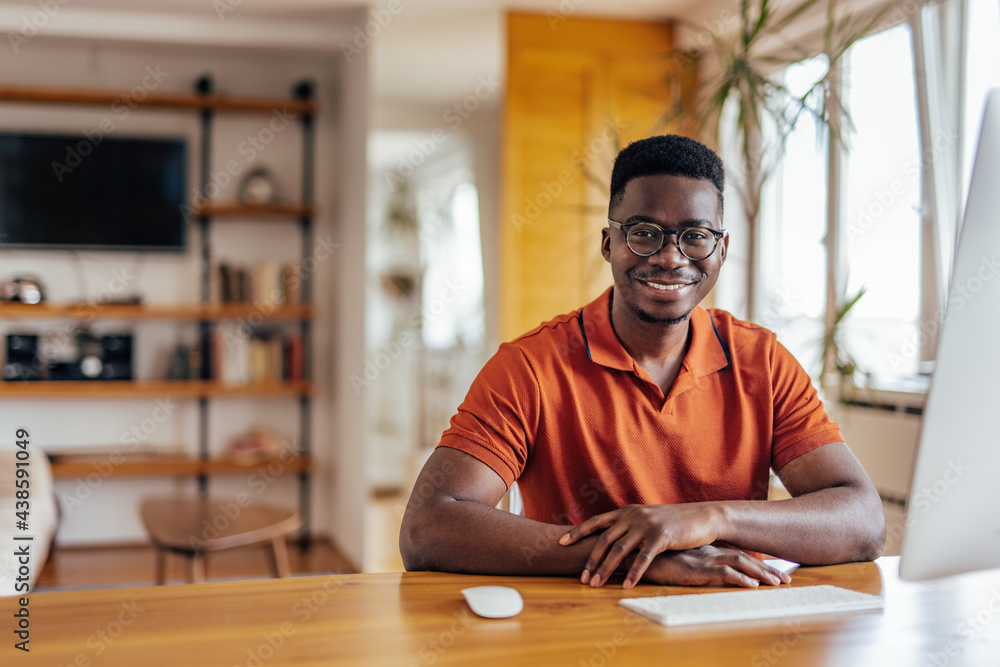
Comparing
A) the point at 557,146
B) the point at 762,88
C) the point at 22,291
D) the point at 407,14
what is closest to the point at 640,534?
the point at 762,88

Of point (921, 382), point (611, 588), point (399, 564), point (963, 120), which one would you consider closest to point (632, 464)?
point (611, 588)

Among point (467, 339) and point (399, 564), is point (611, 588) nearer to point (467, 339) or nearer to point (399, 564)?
point (399, 564)

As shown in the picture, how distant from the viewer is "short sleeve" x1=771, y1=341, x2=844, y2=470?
1.48m

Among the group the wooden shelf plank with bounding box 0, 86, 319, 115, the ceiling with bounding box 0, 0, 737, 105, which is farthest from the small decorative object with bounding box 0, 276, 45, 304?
the ceiling with bounding box 0, 0, 737, 105

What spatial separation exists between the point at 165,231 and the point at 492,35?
1.94 meters

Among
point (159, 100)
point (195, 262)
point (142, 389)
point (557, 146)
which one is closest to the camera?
point (557, 146)

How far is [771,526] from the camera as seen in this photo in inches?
49.3

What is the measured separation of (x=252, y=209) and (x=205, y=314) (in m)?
0.58

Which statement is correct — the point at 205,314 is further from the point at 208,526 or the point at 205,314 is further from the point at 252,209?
the point at 208,526

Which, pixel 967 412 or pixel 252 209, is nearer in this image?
pixel 967 412

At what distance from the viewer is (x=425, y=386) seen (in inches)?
249

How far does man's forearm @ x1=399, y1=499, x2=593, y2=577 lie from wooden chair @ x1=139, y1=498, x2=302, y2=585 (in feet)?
5.94

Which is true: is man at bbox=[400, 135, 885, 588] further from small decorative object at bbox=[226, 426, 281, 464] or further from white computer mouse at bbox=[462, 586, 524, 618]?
small decorative object at bbox=[226, 426, 281, 464]

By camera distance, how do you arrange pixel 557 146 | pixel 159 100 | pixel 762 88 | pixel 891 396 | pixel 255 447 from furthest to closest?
1. pixel 255 447
2. pixel 159 100
3. pixel 557 146
4. pixel 762 88
5. pixel 891 396
